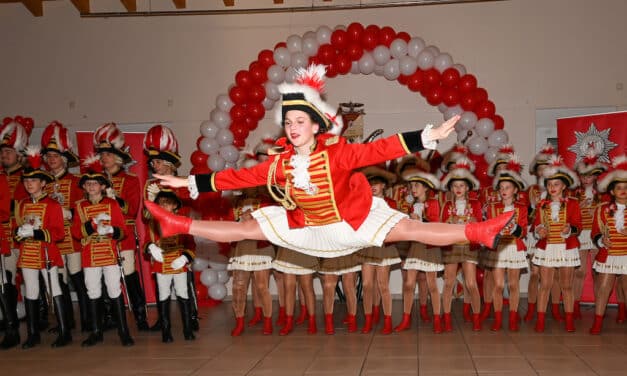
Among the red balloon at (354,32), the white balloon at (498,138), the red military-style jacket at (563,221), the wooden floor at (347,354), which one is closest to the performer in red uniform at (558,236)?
the red military-style jacket at (563,221)

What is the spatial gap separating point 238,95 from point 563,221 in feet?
12.9

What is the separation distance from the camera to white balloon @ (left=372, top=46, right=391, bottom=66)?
7.90 meters

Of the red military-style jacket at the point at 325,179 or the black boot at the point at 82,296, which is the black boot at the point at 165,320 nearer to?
the black boot at the point at 82,296

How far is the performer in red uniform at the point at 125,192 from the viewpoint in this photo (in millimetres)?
6865

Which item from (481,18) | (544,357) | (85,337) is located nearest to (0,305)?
(85,337)

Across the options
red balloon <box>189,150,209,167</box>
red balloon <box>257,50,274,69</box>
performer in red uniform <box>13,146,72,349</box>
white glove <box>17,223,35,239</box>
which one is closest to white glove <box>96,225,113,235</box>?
performer in red uniform <box>13,146,72,349</box>

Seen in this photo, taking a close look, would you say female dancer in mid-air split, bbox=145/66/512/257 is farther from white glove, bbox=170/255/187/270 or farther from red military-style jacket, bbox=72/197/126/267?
red military-style jacket, bbox=72/197/126/267

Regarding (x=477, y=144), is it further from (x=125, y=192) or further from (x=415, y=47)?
(x=125, y=192)

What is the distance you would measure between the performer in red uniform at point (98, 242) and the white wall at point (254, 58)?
3.12 metres

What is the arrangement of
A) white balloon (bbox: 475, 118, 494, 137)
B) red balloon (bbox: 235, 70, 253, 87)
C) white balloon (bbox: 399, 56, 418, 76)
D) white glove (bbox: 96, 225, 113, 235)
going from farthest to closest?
1. red balloon (bbox: 235, 70, 253, 87)
2. white balloon (bbox: 399, 56, 418, 76)
3. white balloon (bbox: 475, 118, 494, 137)
4. white glove (bbox: 96, 225, 113, 235)

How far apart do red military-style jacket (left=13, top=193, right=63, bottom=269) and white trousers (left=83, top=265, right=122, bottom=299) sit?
36 cm

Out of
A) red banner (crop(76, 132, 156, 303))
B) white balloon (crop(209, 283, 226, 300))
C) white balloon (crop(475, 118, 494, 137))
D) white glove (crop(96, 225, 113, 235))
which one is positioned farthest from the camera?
white balloon (crop(209, 283, 226, 300))

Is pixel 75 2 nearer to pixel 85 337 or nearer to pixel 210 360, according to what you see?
pixel 85 337

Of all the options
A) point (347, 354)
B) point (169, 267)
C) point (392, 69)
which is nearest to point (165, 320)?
point (169, 267)
